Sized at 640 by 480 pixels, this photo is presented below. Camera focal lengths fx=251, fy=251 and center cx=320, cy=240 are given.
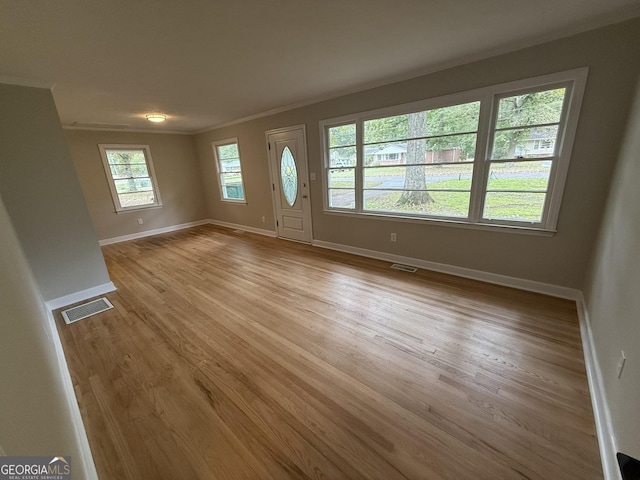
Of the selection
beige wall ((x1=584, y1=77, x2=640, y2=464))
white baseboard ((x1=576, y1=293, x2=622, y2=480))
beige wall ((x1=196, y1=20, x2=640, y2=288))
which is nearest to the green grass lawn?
beige wall ((x1=196, y1=20, x2=640, y2=288))

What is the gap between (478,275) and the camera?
3.06m

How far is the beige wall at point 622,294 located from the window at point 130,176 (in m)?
7.49

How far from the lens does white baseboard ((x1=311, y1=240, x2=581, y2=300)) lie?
2.61m

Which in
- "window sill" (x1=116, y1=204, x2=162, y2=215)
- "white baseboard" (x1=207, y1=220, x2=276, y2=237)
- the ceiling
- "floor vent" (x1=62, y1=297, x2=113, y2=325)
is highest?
the ceiling

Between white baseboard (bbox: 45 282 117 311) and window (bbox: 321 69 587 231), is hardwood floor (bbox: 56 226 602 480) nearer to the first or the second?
white baseboard (bbox: 45 282 117 311)

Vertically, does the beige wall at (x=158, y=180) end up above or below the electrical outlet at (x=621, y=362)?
above

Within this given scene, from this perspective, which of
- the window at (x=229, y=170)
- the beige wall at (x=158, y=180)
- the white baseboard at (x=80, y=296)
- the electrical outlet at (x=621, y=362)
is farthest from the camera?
the window at (x=229, y=170)

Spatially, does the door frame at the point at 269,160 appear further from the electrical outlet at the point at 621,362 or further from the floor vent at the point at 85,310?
the electrical outlet at the point at 621,362

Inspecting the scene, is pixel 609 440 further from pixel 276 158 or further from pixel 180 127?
pixel 180 127

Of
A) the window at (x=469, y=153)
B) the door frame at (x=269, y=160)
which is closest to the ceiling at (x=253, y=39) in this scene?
the window at (x=469, y=153)

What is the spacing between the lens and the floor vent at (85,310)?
267 centimetres

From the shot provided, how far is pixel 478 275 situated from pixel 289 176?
11.4 feet

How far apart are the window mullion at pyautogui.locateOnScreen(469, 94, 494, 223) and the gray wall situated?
4571mm

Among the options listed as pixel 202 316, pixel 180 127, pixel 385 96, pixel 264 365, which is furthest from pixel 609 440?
pixel 180 127
